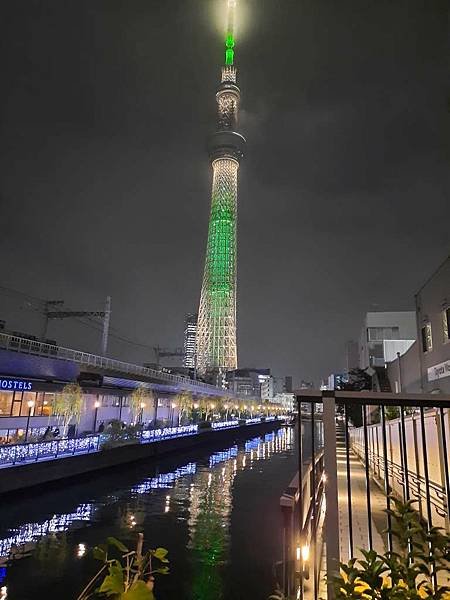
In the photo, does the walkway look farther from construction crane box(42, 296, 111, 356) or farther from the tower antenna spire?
the tower antenna spire

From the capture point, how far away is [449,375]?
1461 centimetres

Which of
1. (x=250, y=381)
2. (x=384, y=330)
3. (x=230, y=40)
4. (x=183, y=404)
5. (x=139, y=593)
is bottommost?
(x=139, y=593)

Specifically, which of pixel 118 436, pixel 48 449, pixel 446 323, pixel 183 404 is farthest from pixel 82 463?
pixel 183 404

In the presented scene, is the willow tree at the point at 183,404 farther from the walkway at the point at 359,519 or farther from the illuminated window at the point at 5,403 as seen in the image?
the walkway at the point at 359,519

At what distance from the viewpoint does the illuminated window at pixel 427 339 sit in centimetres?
1718

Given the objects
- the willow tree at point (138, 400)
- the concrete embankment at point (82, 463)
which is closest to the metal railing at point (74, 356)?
the willow tree at point (138, 400)

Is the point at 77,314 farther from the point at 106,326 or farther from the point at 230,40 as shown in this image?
the point at 230,40

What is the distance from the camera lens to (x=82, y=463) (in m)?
19.6

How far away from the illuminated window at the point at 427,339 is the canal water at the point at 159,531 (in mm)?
8934

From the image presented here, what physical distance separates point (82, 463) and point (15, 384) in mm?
5453

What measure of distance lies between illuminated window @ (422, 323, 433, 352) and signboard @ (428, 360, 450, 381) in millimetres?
937

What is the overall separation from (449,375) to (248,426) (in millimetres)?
49610

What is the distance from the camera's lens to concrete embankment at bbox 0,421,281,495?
50.8 feet

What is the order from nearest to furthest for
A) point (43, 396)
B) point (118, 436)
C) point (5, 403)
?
point (5, 403) → point (118, 436) → point (43, 396)
